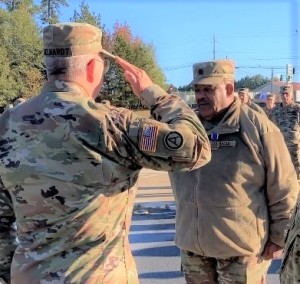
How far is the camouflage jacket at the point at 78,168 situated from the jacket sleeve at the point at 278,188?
1211 millimetres

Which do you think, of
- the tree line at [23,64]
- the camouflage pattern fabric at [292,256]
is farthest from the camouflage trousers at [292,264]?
the tree line at [23,64]

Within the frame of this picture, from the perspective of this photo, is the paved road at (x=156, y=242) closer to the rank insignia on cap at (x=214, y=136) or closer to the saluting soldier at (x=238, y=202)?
the saluting soldier at (x=238, y=202)

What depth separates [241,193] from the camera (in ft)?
10.7

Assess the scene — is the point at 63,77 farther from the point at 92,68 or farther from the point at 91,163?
the point at 91,163

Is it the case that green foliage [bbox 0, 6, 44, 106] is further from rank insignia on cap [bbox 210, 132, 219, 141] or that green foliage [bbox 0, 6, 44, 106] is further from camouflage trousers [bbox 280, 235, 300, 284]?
camouflage trousers [bbox 280, 235, 300, 284]

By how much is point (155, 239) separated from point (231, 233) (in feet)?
11.0

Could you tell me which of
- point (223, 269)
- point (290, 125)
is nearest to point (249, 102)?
point (223, 269)

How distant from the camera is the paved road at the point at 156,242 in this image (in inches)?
206

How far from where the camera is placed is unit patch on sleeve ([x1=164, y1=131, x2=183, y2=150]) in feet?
6.71

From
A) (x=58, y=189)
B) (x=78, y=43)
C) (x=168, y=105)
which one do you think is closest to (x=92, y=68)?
(x=78, y=43)

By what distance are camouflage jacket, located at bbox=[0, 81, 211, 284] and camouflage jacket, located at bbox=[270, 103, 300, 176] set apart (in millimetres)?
A: 8568

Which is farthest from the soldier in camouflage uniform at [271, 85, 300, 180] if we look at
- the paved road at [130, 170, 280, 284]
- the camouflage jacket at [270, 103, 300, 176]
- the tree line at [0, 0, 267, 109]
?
the tree line at [0, 0, 267, 109]

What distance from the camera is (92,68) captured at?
85.4 inches

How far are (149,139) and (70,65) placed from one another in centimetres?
41
